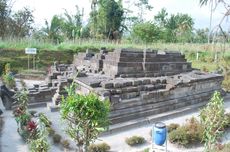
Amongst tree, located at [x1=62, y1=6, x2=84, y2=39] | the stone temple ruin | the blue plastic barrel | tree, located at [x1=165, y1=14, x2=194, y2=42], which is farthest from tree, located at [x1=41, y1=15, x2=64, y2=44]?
the blue plastic barrel

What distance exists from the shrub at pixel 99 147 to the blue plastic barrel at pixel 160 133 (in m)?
1.40

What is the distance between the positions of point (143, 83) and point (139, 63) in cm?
192

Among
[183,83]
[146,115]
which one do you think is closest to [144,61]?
[183,83]

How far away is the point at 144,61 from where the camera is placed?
46.4 feet

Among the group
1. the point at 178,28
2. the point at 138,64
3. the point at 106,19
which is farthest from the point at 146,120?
the point at 178,28

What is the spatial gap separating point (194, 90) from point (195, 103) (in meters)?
0.57

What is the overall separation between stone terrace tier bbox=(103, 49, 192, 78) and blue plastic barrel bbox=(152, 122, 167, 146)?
5328 mm

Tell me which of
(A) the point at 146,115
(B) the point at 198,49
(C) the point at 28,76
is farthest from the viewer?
(B) the point at 198,49

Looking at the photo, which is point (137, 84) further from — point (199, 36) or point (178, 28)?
point (199, 36)

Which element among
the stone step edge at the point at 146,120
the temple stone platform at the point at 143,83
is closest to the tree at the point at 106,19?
the temple stone platform at the point at 143,83

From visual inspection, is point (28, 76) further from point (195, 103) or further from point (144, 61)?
point (195, 103)

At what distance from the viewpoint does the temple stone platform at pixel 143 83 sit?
11086mm

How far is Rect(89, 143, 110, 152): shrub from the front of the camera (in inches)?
337

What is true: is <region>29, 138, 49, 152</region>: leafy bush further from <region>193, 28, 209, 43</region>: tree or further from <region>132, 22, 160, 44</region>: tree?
<region>193, 28, 209, 43</region>: tree
